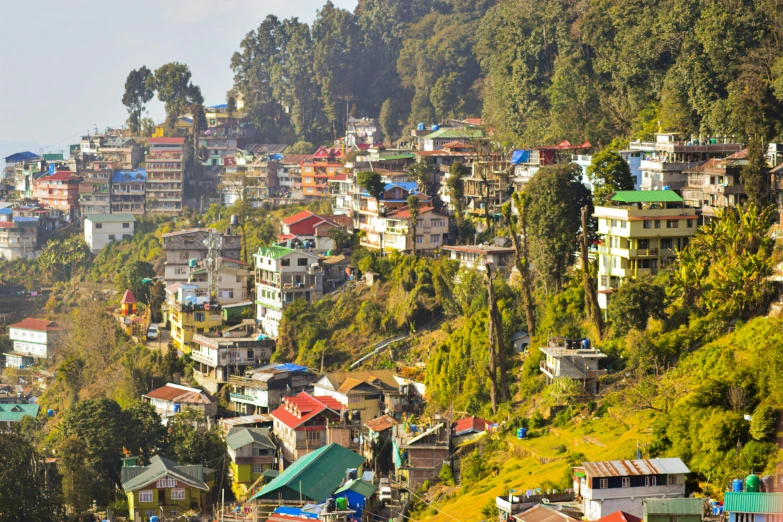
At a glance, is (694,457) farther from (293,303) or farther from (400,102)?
(400,102)

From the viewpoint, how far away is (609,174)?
34.0 metres

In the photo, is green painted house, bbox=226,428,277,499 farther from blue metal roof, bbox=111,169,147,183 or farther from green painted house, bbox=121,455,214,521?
blue metal roof, bbox=111,169,147,183

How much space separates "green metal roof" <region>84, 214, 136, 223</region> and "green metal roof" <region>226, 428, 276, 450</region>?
2617 centimetres

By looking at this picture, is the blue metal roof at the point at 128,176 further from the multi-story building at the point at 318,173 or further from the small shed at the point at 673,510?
the small shed at the point at 673,510

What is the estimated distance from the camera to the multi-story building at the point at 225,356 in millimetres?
39688

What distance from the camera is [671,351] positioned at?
1108 inches

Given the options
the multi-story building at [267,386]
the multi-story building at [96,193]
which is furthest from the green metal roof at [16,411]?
the multi-story building at [96,193]

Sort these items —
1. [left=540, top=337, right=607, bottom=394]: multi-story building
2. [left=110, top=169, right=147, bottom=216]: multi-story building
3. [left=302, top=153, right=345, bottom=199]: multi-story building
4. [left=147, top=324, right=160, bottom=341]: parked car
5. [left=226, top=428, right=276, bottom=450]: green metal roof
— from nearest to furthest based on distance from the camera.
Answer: [left=540, top=337, right=607, bottom=394]: multi-story building, [left=226, top=428, right=276, bottom=450]: green metal roof, [left=147, top=324, right=160, bottom=341]: parked car, [left=302, top=153, right=345, bottom=199]: multi-story building, [left=110, top=169, right=147, bottom=216]: multi-story building

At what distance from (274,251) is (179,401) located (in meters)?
7.10

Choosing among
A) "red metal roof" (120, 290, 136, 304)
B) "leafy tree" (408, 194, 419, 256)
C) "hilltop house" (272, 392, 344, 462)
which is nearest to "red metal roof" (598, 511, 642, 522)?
"hilltop house" (272, 392, 344, 462)

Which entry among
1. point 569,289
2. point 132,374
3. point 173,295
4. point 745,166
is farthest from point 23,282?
point 745,166

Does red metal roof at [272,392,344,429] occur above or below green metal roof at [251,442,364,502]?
above

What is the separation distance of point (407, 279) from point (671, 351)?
12.8 meters

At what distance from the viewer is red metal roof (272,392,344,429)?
33.1 meters
